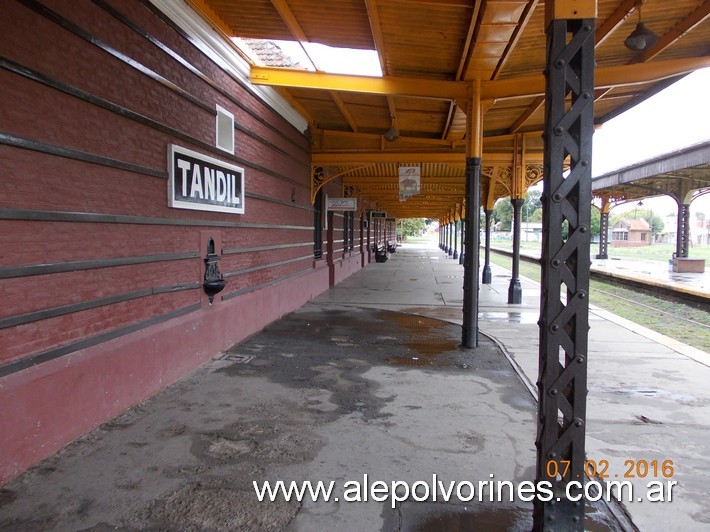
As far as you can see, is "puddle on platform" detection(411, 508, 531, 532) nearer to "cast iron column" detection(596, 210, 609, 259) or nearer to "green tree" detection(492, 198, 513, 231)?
"cast iron column" detection(596, 210, 609, 259)

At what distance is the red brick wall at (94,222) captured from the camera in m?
3.60

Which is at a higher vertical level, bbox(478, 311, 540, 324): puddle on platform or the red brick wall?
the red brick wall

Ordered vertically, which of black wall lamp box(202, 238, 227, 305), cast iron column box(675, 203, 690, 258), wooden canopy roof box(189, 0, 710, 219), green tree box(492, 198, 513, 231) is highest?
green tree box(492, 198, 513, 231)

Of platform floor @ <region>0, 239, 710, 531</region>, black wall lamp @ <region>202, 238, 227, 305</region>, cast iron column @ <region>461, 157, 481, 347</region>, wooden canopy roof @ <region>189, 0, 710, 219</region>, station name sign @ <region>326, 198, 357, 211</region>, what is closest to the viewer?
platform floor @ <region>0, 239, 710, 531</region>

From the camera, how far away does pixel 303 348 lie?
762 cm

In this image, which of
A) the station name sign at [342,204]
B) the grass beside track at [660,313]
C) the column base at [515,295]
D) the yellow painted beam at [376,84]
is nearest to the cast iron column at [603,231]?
the grass beside track at [660,313]

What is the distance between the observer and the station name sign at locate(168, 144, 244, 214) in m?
5.85

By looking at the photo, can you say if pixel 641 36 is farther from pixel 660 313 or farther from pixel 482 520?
pixel 660 313

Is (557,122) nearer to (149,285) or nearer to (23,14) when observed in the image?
(23,14)

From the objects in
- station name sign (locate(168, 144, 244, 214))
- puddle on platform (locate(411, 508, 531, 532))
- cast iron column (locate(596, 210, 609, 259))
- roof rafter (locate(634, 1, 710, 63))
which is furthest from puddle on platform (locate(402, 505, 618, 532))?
cast iron column (locate(596, 210, 609, 259))

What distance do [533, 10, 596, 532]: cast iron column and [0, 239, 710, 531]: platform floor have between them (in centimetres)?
51

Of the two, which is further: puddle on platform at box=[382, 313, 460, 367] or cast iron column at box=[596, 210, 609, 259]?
cast iron column at box=[596, 210, 609, 259]

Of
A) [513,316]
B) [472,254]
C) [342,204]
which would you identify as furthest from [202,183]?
[342,204]

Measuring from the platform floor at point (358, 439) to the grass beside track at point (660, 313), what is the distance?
298 cm
